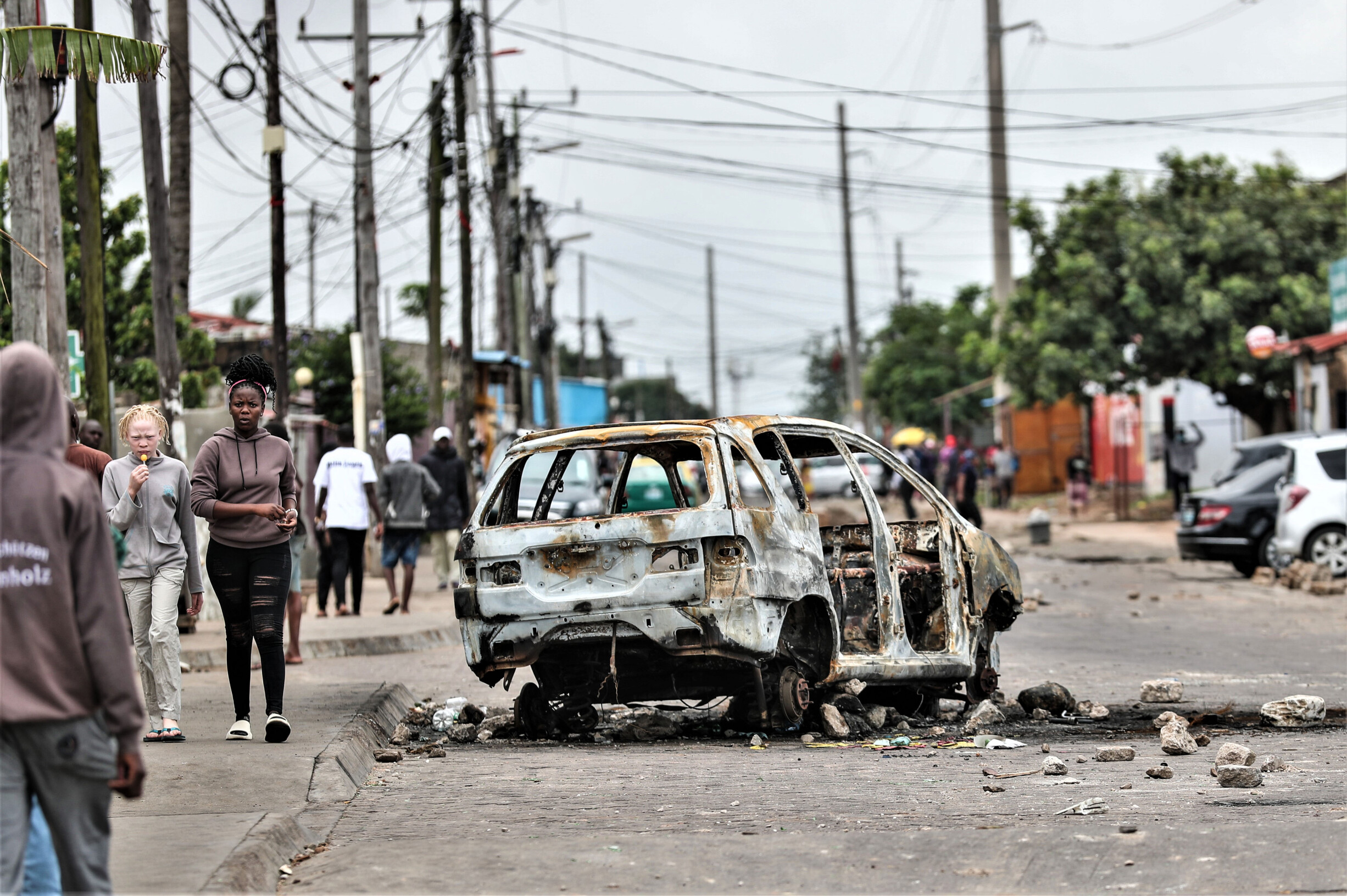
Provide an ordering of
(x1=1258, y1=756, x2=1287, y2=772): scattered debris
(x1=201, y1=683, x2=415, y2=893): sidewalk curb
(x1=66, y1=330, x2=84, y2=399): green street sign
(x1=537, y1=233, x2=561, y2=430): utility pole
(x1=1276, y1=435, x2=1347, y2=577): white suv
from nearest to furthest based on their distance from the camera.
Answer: (x1=201, y1=683, x2=415, y2=893): sidewalk curb, (x1=1258, y1=756, x2=1287, y2=772): scattered debris, (x1=66, y1=330, x2=84, y2=399): green street sign, (x1=1276, y1=435, x2=1347, y2=577): white suv, (x1=537, y1=233, x2=561, y2=430): utility pole

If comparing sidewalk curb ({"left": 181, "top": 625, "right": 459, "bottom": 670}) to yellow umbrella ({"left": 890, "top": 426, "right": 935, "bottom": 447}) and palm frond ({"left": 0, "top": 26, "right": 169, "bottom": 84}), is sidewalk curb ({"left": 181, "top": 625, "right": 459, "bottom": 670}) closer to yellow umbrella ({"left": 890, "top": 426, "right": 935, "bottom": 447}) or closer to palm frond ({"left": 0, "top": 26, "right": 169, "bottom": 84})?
palm frond ({"left": 0, "top": 26, "right": 169, "bottom": 84})

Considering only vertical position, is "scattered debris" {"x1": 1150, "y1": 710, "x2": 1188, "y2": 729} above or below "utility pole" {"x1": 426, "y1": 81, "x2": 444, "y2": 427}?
below

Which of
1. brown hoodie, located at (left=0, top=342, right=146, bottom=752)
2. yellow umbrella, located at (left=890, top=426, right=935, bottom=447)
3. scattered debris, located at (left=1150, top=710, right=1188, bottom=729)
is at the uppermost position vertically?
yellow umbrella, located at (left=890, top=426, right=935, bottom=447)

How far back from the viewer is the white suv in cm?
1809

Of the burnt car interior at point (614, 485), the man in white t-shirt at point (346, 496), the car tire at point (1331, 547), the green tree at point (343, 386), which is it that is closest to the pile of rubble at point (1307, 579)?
the car tire at point (1331, 547)

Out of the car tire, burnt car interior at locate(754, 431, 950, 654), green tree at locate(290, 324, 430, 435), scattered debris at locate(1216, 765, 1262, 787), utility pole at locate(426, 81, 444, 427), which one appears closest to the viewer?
scattered debris at locate(1216, 765, 1262, 787)

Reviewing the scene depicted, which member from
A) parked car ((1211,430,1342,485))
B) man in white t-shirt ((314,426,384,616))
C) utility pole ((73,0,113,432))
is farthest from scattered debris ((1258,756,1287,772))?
parked car ((1211,430,1342,485))

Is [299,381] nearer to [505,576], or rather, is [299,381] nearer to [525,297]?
[525,297]

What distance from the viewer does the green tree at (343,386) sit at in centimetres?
Answer: 3547

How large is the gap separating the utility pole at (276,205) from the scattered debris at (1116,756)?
14324mm

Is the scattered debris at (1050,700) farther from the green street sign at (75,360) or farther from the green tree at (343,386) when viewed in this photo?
the green tree at (343,386)

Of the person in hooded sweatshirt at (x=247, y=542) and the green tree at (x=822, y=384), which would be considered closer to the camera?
the person in hooded sweatshirt at (x=247, y=542)

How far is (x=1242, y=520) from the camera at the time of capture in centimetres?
1952

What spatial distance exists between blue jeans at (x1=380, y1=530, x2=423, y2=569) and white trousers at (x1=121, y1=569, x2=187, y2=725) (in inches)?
309
